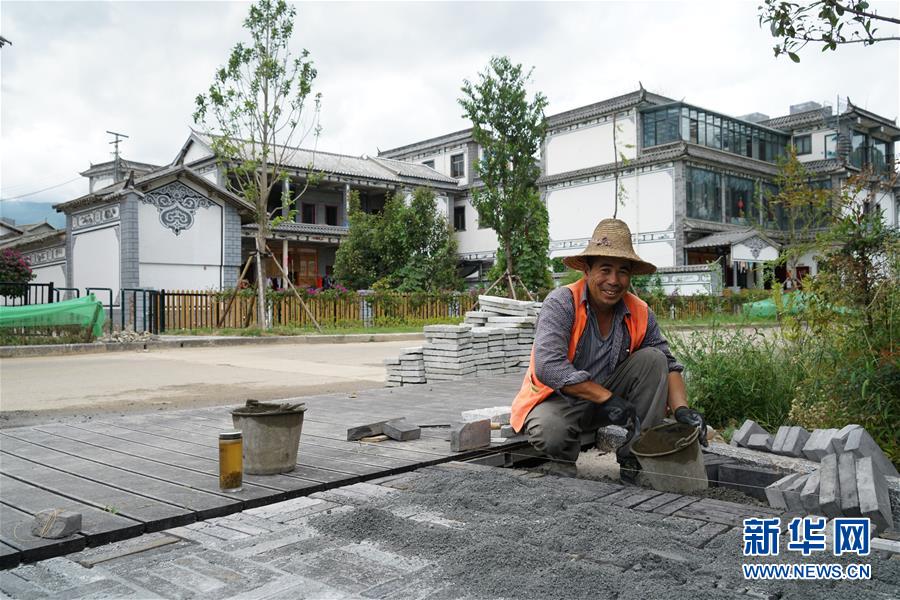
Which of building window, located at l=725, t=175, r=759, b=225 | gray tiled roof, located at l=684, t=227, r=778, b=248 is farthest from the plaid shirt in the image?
building window, located at l=725, t=175, r=759, b=225

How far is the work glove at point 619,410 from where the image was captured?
3919 mm

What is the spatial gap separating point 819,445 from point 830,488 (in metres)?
1.10

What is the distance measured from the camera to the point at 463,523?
9.91 ft

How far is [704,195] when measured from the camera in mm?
32250

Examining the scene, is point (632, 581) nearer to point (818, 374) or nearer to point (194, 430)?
point (818, 374)

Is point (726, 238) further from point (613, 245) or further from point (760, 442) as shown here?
point (613, 245)

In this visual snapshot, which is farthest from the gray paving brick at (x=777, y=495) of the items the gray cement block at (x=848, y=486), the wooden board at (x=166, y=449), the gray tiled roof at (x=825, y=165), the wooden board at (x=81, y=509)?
the gray tiled roof at (x=825, y=165)

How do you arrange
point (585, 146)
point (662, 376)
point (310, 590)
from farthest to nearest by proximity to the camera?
point (585, 146) < point (662, 376) < point (310, 590)

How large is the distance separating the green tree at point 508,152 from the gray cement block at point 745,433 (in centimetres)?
1593

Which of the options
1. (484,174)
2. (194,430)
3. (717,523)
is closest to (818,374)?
(717,523)

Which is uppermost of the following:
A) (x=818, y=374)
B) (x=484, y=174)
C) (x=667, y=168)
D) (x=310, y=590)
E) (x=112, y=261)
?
(x=667, y=168)

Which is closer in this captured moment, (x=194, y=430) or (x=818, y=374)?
(x=818, y=374)

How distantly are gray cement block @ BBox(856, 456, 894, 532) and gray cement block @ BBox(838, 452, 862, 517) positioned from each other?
0.05ft

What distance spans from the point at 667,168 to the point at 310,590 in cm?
3143
